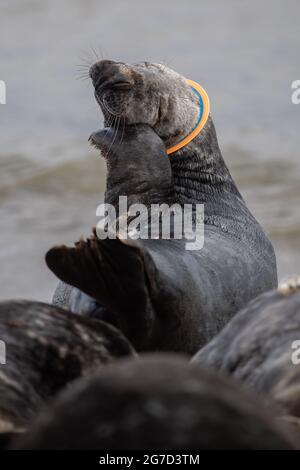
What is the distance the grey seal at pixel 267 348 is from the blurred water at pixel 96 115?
7.29m

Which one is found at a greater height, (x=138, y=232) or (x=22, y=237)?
(x=22, y=237)

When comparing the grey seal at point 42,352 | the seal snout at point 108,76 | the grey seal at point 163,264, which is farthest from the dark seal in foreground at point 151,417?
→ the seal snout at point 108,76

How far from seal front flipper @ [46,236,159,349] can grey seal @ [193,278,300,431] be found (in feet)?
1.65

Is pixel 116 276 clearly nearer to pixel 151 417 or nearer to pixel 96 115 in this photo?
pixel 151 417

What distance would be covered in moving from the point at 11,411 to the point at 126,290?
0.97 m

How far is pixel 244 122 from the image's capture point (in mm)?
15352

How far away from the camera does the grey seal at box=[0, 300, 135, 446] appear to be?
3.02 m

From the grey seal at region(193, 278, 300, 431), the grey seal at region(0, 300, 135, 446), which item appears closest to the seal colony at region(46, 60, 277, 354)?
the grey seal at region(0, 300, 135, 446)

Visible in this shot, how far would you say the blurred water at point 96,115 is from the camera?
12141 mm

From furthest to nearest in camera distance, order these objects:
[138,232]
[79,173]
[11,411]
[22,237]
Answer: [79,173] → [22,237] → [138,232] → [11,411]

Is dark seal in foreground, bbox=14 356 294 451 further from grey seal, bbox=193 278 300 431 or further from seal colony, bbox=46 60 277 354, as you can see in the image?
seal colony, bbox=46 60 277 354

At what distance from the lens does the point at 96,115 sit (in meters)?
15.0
